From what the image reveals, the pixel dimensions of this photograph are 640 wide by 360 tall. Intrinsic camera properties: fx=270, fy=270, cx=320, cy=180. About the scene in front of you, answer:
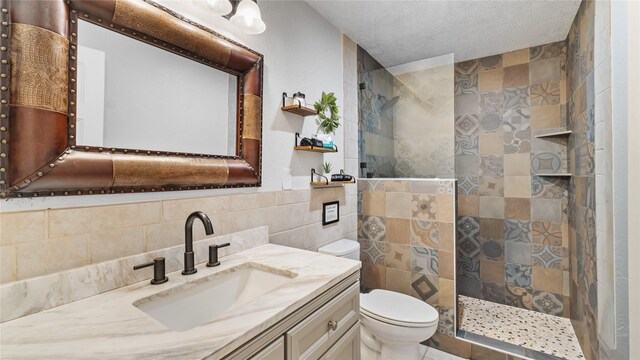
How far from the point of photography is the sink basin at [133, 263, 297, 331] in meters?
0.91

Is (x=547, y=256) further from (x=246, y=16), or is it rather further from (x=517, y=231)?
(x=246, y=16)

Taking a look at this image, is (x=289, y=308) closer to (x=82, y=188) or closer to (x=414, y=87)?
(x=82, y=188)

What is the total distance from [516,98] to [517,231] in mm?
1261

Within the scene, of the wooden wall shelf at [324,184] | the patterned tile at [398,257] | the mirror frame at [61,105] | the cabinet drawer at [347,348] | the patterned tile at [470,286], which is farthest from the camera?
the patterned tile at [470,286]

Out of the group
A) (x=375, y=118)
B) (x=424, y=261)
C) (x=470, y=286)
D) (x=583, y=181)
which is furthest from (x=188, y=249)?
(x=470, y=286)

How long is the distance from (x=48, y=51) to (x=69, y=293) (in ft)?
2.34

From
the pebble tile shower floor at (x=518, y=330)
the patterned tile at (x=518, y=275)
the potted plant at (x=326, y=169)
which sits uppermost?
the potted plant at (x=326, y=169)

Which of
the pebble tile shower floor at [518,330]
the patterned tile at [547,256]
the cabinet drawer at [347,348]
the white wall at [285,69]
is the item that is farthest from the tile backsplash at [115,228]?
the patterned tile at [547,256]

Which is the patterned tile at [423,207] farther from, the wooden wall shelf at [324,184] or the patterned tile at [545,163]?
the patterned tile at [545,163]

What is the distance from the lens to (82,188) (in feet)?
2.77

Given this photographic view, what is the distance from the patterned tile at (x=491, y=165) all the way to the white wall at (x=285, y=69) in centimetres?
165

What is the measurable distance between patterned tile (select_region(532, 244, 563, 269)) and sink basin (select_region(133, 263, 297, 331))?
2515 millimetres

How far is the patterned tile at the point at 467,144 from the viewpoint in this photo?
8.96ft

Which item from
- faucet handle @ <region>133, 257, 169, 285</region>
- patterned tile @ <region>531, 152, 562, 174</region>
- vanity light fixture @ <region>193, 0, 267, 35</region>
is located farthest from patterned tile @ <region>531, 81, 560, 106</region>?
faucet handle @ <region>133, 257, 169, 285</region>
